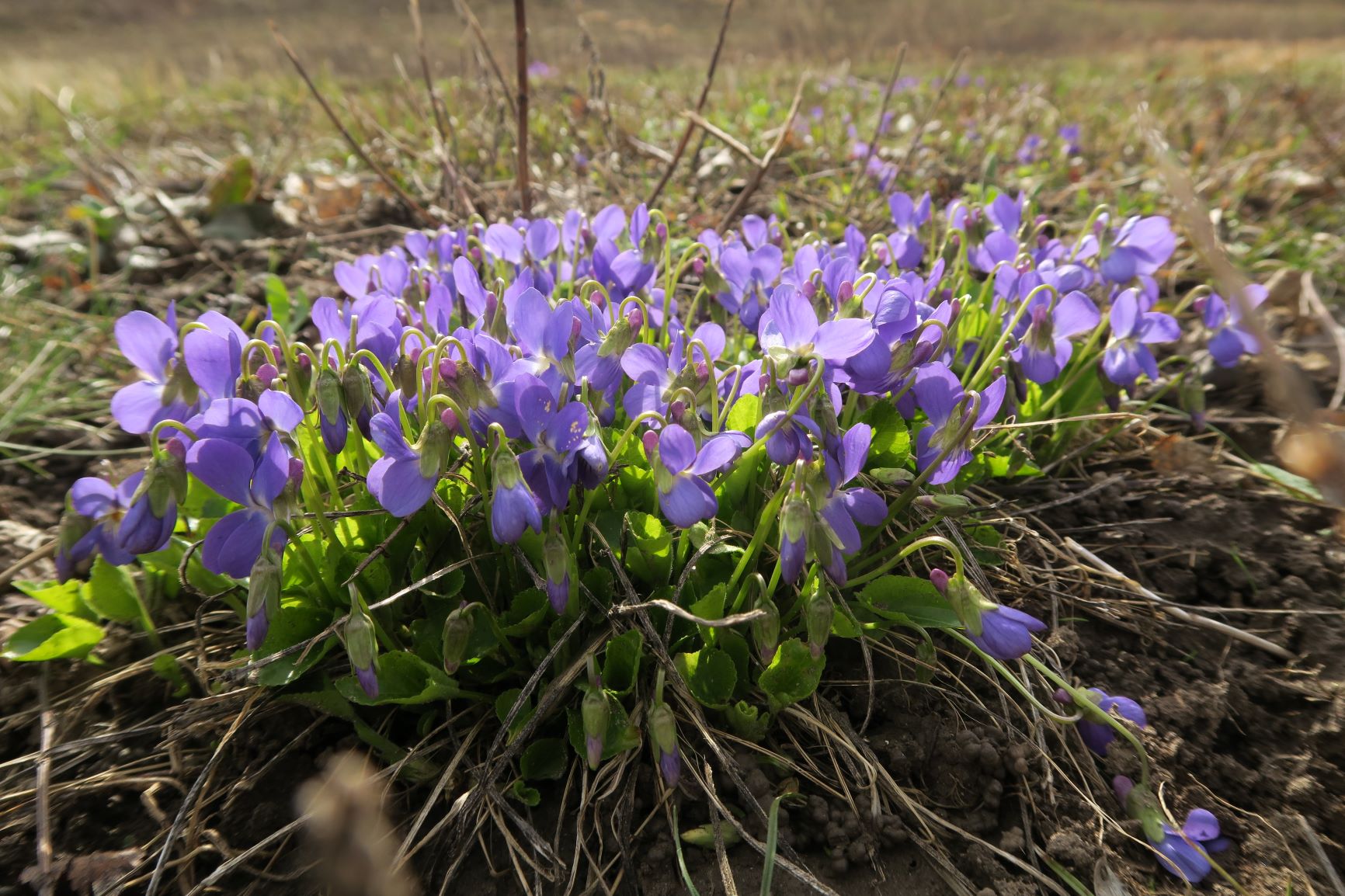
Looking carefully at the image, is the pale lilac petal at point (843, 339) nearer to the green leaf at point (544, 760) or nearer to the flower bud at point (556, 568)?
the flower bud at point (556, 568)

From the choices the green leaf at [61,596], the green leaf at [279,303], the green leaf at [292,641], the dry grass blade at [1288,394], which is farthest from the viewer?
the green leaf at [279,303]

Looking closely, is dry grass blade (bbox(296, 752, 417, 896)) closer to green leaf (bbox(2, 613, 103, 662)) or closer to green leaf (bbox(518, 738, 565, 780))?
green leaf (bbox(518, 738, 565, 780))

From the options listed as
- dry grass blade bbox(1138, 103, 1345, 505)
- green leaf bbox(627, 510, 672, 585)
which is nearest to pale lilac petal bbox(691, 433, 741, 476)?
green leaf bbox(627, 510, 672, 585)

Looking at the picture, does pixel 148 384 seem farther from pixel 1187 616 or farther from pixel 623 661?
pixel 1187 616

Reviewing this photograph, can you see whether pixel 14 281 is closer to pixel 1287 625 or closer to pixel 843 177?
pixel 843 177

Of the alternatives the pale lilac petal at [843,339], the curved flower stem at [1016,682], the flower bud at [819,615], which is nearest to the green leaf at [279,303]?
the pale lilac petal at [843,339]

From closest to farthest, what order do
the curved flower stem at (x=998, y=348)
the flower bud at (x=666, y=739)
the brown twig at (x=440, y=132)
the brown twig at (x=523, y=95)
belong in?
the flower bud at (x=666, y=739), the curved flower stem at (x=998, y=348), the brown twig at (x=523, y=95), the brown twig at (x=440, y=132)
